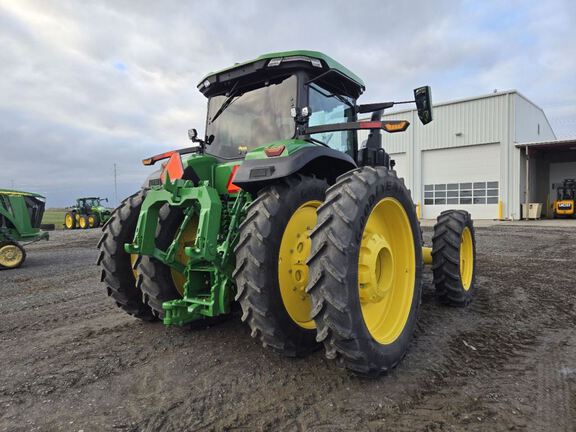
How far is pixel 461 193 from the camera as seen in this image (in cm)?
2344

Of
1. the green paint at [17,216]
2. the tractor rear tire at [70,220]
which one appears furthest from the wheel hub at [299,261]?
the tractor rear tire at [70,220]

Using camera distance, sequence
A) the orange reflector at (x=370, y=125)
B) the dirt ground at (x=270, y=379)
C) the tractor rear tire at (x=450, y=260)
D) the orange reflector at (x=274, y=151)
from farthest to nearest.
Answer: the tractor rear tire at (x=450, y=260)
the orange reflector at (x=370, y=125)
the orange reflector at (x=274, y=151)
the dirt ground at (x=270, y=379)

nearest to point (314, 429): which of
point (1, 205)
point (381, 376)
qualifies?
point (381, 376)

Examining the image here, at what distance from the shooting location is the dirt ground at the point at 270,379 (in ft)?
7.64

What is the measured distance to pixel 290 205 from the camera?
2.89m

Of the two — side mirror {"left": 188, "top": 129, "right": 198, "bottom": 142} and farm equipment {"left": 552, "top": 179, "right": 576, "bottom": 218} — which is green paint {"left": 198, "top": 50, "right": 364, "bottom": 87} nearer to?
side mirror {"left": 188, "top": 129, "right": 198, "bottom": 142}

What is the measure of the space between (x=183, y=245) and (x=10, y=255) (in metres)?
8.23

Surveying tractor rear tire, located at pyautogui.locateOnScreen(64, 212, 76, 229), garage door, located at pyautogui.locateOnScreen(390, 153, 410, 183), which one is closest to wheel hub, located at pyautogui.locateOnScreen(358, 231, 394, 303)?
garage door, located at pyautogui.locateOnScreen(390, 153, 410, 183)

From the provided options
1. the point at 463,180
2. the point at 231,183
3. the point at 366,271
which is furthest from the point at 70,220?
the point at 366,271

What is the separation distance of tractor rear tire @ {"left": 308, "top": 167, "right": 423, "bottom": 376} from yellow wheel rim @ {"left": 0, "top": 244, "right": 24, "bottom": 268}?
31.0ft

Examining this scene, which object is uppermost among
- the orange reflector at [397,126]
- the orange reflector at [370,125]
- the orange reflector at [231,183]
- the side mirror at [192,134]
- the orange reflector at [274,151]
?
the side mirror at [192,134]

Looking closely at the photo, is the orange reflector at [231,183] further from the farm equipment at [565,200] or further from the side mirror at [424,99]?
the farm equipment at [565,200]

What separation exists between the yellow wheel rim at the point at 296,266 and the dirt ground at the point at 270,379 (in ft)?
1.36

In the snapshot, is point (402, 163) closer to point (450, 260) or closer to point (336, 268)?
point (450, 260)
